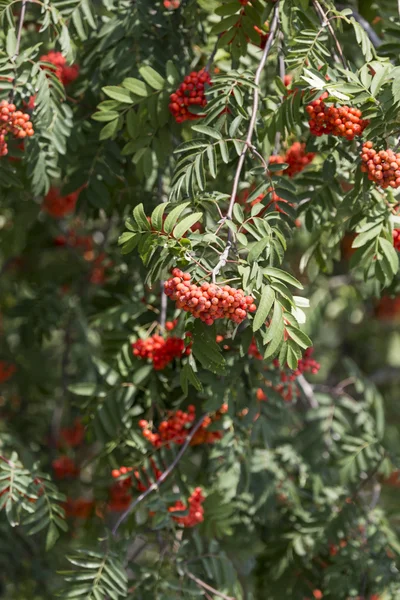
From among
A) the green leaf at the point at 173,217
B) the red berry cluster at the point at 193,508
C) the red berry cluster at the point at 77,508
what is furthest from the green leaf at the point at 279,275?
the red berry cluster at the point at 77,508

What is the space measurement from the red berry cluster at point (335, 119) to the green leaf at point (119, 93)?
66cm

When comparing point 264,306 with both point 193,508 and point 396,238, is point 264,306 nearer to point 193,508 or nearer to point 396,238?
point 396,238

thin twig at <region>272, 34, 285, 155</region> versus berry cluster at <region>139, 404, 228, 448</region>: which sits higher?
thin twig at <region>272, 34, 285, 155</region>

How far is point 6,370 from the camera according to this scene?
13.4 feet

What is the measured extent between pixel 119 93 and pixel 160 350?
87cm

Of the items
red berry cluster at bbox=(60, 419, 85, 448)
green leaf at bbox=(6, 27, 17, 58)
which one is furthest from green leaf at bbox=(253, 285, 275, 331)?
red berry cluster at bbox=(60, 419, 85, 448)

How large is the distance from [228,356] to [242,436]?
0.47m

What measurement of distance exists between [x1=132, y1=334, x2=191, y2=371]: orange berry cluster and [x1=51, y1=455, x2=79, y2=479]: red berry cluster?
1808 mm

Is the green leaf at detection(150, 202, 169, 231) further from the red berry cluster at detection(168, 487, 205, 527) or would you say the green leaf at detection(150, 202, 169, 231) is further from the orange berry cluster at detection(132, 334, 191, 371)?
the red berry cluster at detection(168, 487, 205, 527)

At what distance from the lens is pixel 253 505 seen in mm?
3184

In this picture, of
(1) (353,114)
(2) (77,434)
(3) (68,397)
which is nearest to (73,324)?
(3) (68,397)

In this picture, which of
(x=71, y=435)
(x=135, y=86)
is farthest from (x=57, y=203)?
(x=135, y=86)

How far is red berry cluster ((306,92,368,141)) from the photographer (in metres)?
1.98

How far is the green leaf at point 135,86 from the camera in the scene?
2407mm
